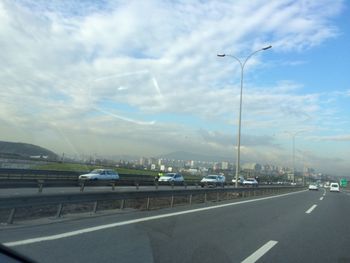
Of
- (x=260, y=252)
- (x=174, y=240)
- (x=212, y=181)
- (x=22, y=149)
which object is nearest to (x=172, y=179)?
(x=212, y=181)

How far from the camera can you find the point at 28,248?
8.24 meters

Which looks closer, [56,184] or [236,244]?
[236,244]

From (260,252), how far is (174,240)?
6.25 feet

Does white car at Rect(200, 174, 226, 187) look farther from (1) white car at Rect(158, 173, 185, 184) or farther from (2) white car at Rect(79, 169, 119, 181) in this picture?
(2) white car at Rect(79, 169, 119, 181)

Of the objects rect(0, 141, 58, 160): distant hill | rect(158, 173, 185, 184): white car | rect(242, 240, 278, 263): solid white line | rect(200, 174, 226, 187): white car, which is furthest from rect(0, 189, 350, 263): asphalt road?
rect(200, 174, 226, 187): white car

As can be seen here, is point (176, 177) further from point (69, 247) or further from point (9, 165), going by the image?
point (69, 247)

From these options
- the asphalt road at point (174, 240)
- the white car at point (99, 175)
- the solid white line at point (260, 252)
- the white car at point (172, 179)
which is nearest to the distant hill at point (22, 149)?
the white car at point (99, 175)

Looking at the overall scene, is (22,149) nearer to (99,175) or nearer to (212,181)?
(99,175)

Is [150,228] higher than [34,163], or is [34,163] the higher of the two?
[34,163]

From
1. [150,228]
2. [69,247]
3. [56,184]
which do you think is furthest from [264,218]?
[56,184]

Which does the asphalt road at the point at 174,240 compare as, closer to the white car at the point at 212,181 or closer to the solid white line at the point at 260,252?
the solid white line at the point at 260,252

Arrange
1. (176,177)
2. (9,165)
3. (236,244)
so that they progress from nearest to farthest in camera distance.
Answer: (236,244)
(9,165)
(176,177)

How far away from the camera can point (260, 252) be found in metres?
9.38

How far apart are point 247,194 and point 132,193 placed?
65.6 ft
